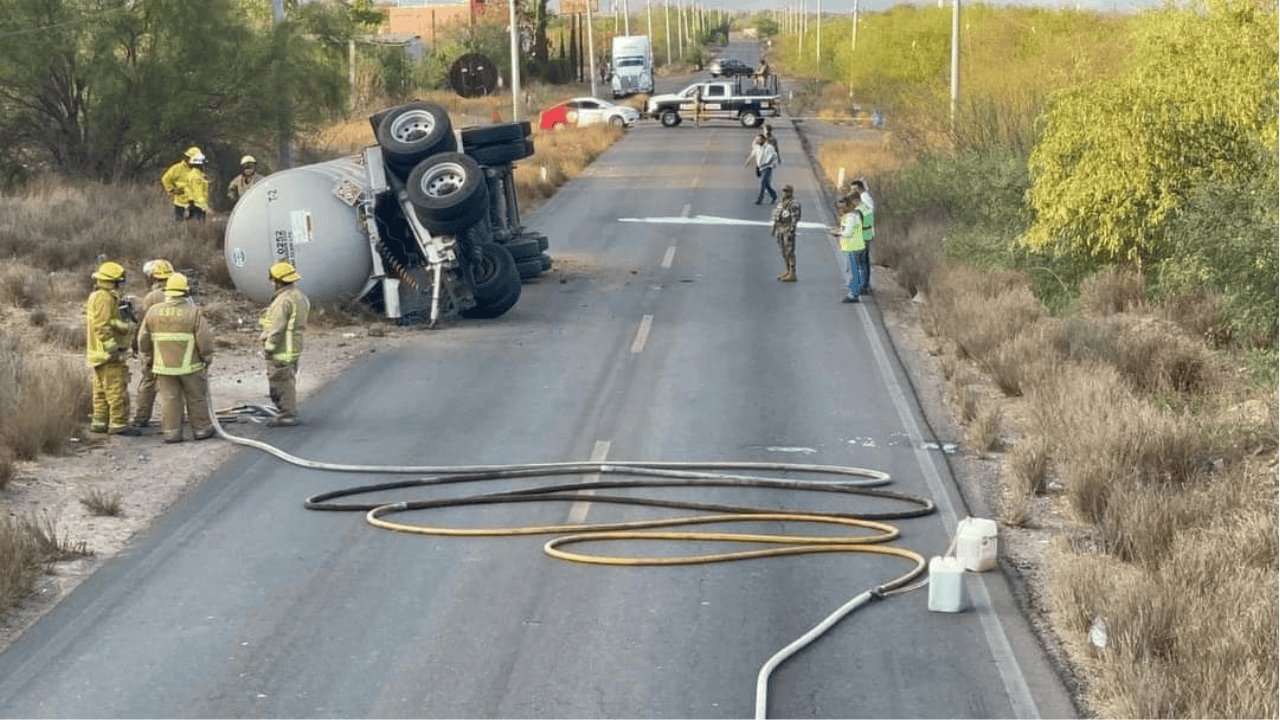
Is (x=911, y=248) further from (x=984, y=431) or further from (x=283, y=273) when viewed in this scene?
(x=283, y=273)

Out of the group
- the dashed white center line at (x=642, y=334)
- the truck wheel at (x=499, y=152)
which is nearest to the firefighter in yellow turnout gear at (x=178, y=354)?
the dashed white center line at (x=642, y=334)

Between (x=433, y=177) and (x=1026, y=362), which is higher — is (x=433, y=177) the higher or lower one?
the higher one

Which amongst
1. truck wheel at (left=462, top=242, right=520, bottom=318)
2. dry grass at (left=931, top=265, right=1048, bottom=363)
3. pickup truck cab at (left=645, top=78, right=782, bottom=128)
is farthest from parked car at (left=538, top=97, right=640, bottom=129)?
truck wheel at (left=462, top=242, right=520, bottom=318)

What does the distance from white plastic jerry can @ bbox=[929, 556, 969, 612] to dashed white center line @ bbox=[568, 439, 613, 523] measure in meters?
3.19

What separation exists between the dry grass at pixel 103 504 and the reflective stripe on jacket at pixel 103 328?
2613 millimetres

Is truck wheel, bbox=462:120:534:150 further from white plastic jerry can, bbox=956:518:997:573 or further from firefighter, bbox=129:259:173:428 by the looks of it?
white plastic jerry can, bbox=956:518:997:573

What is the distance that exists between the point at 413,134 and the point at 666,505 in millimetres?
10481

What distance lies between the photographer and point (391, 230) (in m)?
21.7

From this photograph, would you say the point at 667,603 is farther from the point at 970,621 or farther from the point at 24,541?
the point at 24,541

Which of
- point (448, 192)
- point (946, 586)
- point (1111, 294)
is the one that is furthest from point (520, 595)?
point (1111, 294)

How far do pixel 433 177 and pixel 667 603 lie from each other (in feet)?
37.0

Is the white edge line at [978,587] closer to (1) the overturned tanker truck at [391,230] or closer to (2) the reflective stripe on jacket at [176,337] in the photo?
(1) the overturned tanker truck at [391,230]

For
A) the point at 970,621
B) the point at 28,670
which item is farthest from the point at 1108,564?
the point at 28,670

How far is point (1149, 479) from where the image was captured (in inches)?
524
